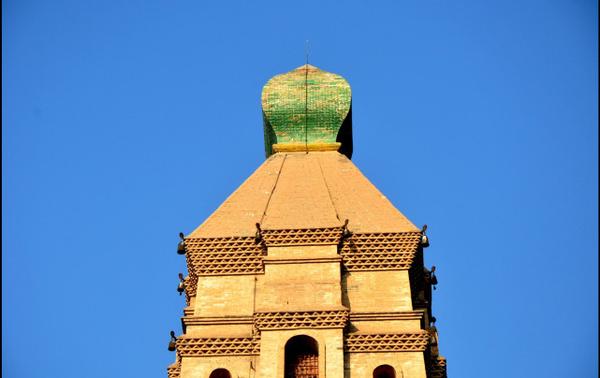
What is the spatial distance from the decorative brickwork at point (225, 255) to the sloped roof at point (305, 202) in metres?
0.25

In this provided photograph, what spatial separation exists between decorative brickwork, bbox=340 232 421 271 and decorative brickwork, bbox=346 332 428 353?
2.34 meters

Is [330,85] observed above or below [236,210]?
above

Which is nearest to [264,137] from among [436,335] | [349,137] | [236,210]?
[349,137]

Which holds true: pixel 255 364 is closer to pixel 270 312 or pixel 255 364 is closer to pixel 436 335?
pixel 270 312

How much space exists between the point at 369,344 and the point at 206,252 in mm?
5039

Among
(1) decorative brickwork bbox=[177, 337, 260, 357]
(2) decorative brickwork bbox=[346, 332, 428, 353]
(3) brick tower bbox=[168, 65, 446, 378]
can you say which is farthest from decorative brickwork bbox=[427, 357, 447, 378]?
(1) decorative brickwork bbox=[177, 337, 260, 357]

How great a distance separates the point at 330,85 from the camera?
42625mm

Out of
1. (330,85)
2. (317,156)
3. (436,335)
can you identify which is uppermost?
(330,85)

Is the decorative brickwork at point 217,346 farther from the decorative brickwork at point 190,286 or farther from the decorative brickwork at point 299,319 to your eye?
the decorative brickwork at point 190,286

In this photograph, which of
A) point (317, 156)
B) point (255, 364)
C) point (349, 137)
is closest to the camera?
point (255, 364)

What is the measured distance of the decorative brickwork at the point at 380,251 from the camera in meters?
34.9

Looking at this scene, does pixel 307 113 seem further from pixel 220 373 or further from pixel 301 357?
pixel 220 373

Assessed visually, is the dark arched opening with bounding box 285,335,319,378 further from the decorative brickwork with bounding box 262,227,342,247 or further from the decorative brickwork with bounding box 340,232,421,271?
the decorative brickwork with bounding box 262,227,342,247

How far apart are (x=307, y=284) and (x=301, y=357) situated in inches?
73.8
